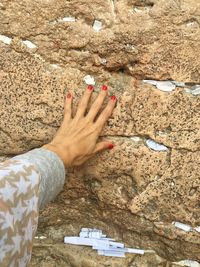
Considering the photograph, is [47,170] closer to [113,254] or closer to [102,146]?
[102,146]

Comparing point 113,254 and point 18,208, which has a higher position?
point 18,208

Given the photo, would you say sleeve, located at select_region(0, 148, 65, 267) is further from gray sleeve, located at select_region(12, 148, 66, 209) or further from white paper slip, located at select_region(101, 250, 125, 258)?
white paper slip, located at select_region(101, 250, 125, 258)

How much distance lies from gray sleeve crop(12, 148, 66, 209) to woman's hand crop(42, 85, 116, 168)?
60 millimetres

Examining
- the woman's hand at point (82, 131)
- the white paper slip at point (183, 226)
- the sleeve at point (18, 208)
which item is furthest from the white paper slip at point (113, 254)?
the sleeve at point (18, 208)

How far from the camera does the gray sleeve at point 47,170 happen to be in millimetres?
1150

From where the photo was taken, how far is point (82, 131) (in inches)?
54.6

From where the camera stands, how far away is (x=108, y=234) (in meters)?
→ 1.56

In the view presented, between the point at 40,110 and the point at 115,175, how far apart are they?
0.95 ft

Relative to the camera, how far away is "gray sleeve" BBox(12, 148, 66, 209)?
1.15 metres

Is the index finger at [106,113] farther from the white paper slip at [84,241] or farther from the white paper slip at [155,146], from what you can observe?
the white paper slip at [84,241]

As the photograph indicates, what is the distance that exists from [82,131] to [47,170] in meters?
0.23

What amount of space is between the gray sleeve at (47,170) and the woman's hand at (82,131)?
0.20 ft

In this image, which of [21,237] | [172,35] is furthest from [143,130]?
[21,237]

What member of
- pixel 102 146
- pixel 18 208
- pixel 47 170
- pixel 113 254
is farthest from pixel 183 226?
pixel 18 208
